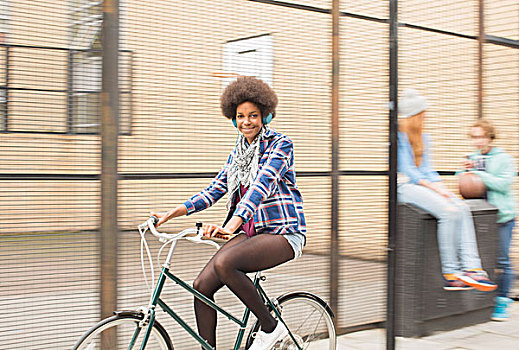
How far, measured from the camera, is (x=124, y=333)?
3.58m

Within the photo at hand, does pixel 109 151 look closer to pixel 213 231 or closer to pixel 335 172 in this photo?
pixel 213 231

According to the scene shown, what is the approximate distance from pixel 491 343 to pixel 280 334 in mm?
2555

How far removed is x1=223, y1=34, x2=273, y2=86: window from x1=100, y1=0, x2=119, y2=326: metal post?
0.88 m

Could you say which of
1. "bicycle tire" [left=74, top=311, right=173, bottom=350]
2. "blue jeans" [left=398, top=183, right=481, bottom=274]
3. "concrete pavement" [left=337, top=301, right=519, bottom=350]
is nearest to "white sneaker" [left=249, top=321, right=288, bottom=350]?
"bicycle tire" [left=74, top=311, right=173, bottom=350]

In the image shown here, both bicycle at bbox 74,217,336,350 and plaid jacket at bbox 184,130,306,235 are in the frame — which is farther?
plaid jacket at bbox 184,130,306,235

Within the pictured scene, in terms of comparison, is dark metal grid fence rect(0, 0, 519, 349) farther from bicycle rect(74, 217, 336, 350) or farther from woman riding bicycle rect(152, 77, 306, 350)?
woman riding bicycle rect(152, 77, 306, 350)

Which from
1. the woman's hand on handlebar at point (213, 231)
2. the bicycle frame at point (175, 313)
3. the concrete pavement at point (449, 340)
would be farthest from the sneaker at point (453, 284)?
the woman's hand on handlebar at point (213, 231)

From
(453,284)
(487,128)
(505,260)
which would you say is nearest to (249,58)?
(487,128)

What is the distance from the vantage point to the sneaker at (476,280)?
544cm

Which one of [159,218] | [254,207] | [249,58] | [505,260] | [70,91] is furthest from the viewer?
[505,260]

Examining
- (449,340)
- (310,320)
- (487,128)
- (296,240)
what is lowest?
(449,340)

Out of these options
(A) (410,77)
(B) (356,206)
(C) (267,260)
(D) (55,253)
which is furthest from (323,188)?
(D) (55,253)

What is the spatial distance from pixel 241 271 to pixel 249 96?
1012 mm

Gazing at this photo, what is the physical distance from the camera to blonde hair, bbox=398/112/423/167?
17.4 feet
